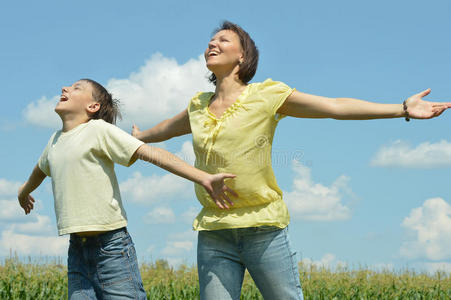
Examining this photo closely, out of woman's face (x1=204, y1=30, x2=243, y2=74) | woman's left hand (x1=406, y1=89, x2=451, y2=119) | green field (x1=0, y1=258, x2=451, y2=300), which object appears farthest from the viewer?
green field (x1=0, y1=258, x2=451, y2=300)

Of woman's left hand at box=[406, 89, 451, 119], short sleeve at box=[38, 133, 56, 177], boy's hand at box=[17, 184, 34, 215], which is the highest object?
short sleeve at box=[38, 133, 56, 177]

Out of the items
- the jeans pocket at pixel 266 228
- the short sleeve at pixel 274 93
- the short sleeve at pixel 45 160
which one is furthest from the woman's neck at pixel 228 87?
the short sleeve at pixel 45 160

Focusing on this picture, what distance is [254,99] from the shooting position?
147 inches

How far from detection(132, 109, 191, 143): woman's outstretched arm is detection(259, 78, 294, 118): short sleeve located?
80 cm

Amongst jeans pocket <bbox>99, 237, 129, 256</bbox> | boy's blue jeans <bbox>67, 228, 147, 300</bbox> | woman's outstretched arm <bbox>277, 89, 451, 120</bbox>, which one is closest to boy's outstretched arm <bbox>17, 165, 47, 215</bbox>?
boy's blue jeans <bbox>67, 228, 147, 300</bbox>

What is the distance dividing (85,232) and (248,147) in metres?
1.38

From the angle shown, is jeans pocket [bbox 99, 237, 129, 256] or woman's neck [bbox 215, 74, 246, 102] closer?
jeans pocket [bbox 99, 237, 129, 256]

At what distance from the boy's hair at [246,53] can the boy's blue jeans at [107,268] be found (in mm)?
1521

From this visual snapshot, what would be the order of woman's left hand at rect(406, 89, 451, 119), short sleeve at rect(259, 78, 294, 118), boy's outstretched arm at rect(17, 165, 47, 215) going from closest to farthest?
woman's left hand at rect(406, 89, 451, 119)
short sleeve at rect(259, 78, 294, 118)
boy's outstretched arm at rect(17, 165, 47, 215)

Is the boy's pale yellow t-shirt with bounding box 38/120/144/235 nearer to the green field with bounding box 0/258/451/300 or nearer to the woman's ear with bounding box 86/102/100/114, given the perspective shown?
the woman's ear with bounding box 86/102/100/114

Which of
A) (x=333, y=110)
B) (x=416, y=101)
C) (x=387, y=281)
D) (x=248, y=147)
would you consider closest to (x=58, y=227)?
(x=248, y=147)

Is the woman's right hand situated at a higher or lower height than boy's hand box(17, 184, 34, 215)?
higher

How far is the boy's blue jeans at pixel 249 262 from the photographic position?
140 inches

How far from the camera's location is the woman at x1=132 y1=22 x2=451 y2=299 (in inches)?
141
